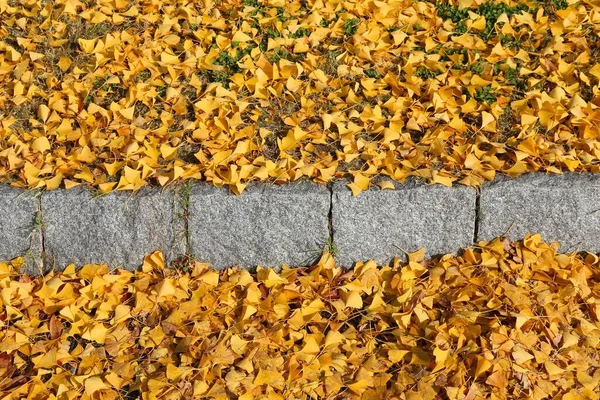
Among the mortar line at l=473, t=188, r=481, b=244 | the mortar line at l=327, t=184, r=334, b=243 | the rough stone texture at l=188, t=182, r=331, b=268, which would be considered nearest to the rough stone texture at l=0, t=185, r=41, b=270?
A: the rough stone texture at l=188, t=182, r=331, b=268

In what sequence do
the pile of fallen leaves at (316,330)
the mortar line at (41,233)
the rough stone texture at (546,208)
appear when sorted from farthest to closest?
the mortar line at (41,233) < the rough stone texture at (546,208) < the pile of fallen leaves at (316,330)

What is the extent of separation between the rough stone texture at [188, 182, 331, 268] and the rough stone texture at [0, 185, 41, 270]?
0.63 m

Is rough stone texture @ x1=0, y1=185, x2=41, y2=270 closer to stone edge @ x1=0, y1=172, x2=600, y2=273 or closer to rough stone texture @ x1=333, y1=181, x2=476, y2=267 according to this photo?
stone edge @ x1=0, y1=172, x2=600, y2=273

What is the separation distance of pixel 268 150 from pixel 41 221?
3.11 feet

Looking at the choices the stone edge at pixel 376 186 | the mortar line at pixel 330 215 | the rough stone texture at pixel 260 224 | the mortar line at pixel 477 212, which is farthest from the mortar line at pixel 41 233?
the mortar line at pixel 477 212

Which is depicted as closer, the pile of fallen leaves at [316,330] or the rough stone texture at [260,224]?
the pile of fallen leaves at [316,330]

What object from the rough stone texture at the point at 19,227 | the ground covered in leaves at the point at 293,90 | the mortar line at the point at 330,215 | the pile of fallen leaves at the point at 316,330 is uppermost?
the ground covered in leaves at the point at 293,90

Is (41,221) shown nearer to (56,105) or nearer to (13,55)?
(56,105)

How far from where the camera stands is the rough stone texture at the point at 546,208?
2535 mm

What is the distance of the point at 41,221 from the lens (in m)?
2.66

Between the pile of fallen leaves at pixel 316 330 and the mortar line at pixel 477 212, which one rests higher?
the mortar line at pixel 477 212

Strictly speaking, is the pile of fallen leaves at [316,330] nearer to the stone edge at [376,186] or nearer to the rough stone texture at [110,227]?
the rough stone texture at [110,227]

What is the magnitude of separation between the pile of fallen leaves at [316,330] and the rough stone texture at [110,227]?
2.5 inches

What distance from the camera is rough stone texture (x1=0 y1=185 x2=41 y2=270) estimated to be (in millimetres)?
2639
